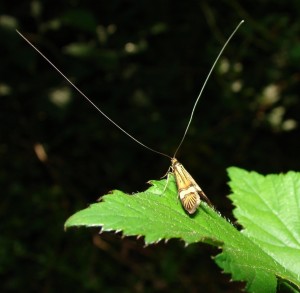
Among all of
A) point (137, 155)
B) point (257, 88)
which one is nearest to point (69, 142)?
point (137, 155)

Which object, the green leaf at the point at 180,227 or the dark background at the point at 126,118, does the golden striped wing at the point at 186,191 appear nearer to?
the green leaf at the point at 180,227

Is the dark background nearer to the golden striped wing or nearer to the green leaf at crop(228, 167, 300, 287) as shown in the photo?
the golden striped wing

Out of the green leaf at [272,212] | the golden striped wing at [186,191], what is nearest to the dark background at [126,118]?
the golden striped wing at [186,191]

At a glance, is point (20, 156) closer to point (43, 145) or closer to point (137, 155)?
point (43, 145)

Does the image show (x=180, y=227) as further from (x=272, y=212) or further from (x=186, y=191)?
(x=272, y=212)

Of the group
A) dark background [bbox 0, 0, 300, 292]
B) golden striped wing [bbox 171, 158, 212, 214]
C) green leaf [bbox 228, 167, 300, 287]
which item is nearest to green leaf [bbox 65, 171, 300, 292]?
golden striped wing [bbox 171, 158, 212, 214]
